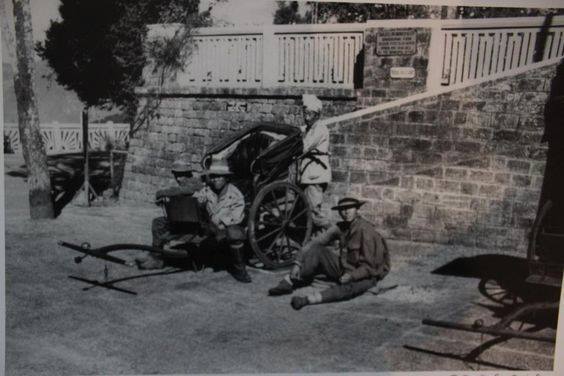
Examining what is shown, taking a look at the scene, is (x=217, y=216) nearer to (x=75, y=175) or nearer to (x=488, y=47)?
(x=75, y=175)

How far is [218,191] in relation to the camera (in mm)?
4031

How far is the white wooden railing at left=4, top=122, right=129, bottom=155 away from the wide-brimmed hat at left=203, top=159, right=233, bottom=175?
122 cm

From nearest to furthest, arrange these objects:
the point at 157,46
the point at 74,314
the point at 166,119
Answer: the point at 74,314, the point at 157,46, the point at 166,119

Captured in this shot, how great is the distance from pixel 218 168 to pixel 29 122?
165 cm

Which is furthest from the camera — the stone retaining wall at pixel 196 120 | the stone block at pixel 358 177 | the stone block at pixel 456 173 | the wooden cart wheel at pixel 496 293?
the stone retaining wall at pixel 196 120

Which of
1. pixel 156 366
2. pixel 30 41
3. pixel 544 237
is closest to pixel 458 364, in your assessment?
pixel 544 237

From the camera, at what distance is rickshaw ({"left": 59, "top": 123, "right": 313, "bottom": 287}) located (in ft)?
13.3

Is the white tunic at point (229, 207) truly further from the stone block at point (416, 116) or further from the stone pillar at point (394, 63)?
the stone pillar at point (394, 63)

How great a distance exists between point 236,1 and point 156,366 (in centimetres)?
271

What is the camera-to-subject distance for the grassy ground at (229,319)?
3279 millimetres

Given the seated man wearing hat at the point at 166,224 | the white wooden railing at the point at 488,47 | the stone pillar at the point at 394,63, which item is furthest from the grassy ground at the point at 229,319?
the white wooden railing at the point at 488,47

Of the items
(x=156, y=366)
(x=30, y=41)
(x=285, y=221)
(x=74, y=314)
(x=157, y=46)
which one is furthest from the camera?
(x=157, y=46)

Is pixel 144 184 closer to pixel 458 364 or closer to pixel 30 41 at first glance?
pixel 30 41

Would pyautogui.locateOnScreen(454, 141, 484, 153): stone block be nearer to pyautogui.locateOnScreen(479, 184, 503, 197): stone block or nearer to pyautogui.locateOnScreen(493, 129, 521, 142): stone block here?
pyautogui.locateOnScreen(493, 129, 521, 142): stone block
